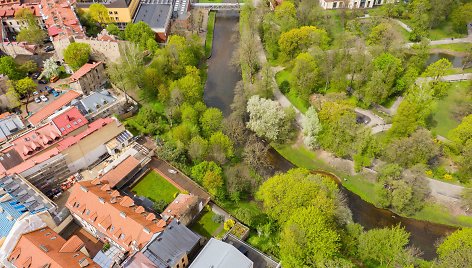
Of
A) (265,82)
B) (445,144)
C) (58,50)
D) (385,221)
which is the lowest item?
(385,221)

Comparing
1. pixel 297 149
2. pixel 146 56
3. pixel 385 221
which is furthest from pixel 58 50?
pixel 385 221

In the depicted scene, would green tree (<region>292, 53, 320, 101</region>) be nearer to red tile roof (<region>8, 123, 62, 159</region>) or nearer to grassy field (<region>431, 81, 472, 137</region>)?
grassy field (<region>431, 81, 472, 137</region>)

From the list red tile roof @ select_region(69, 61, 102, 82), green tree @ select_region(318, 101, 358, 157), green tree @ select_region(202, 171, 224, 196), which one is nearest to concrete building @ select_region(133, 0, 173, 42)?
red tile roof @ select_region(69, 61, 102, 82)

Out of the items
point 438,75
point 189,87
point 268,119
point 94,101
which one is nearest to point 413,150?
point 268,119

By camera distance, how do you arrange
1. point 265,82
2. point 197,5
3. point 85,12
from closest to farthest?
point 265,82 < point 85,12 < point 197,5

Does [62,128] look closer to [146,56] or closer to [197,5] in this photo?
[146,56]

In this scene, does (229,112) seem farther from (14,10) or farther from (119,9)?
(14,10)
